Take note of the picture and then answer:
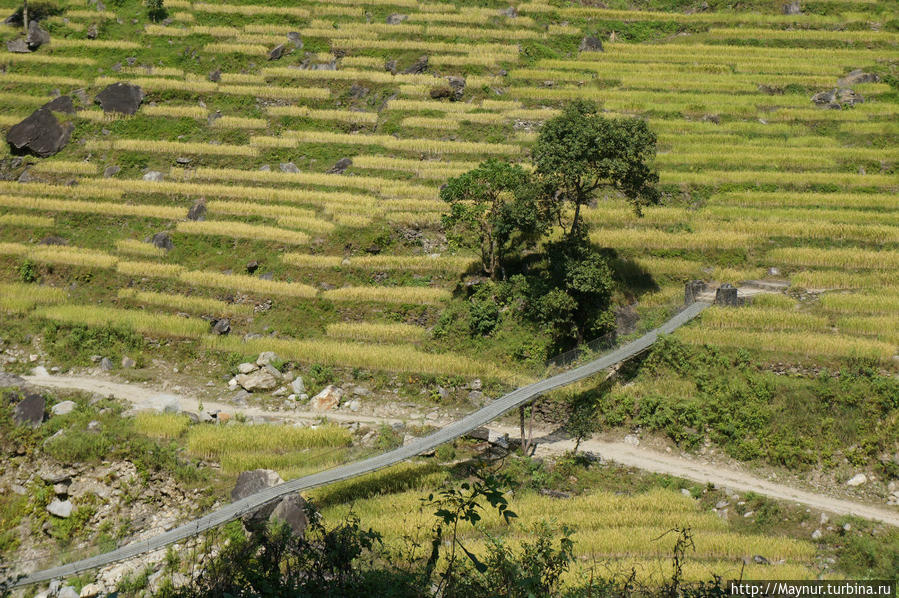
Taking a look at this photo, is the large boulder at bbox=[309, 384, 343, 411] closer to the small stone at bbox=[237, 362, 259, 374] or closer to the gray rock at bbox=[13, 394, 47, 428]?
the small stone at bbox=[237, 362, 259, 374]

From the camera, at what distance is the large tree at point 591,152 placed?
77.9 ft

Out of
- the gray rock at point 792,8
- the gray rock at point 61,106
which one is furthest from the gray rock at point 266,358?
the gray rock at point 792,8

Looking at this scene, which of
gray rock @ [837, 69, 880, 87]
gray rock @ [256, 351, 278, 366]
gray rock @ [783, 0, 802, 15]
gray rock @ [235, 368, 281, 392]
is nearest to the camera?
gray rock @ [235, 368, 281, 392]

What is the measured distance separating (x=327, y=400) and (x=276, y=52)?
29910 mm

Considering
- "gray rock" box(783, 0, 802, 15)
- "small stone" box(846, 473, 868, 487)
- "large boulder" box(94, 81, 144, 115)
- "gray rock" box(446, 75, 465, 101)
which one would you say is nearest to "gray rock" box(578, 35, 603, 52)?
"gray rock" box(446, 75, 465, 101)

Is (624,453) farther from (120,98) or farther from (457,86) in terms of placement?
(120,98)

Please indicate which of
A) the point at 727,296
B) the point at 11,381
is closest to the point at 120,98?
the point at 11,381

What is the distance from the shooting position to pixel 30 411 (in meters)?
21.6

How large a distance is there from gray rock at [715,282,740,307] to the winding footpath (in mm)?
630

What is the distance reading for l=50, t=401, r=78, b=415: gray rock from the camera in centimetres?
2203

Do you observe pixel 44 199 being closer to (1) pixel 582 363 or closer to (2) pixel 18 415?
(2) pixel 18 415


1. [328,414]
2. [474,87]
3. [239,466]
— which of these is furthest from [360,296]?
[474,87]

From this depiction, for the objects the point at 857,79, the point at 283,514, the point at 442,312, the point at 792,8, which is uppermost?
the point at 792,8

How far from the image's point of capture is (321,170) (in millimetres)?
36125
